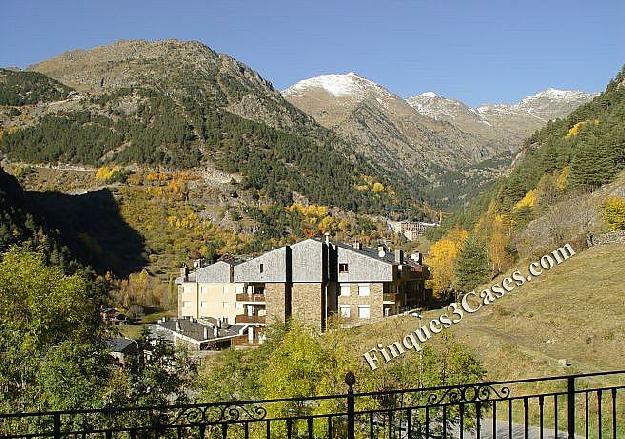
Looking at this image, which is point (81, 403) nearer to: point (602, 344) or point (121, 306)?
point (602, 344)

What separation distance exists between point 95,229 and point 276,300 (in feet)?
312

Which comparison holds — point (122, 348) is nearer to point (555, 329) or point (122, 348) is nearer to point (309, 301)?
point (555, 329)

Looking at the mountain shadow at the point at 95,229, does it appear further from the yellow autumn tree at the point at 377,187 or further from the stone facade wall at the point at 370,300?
the yellow autumn tree at the point at 377,187

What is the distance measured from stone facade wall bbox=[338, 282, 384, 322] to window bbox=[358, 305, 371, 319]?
0.23m

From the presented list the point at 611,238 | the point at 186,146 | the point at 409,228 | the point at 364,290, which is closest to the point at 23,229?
the point at 364,290

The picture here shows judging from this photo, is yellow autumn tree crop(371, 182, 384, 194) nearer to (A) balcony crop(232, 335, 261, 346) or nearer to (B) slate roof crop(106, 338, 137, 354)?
(A) balcony crop(232, 335, 261, 346)

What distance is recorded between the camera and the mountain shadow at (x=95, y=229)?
11669 cm

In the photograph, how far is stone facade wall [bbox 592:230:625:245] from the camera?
4025cm

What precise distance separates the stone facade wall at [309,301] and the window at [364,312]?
2.83 metres

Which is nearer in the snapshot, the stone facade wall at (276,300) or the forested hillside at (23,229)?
the stone facade wall at (276,300)

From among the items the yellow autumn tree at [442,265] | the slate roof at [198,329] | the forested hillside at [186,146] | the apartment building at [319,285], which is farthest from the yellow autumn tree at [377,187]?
the slate roof at [198,329]

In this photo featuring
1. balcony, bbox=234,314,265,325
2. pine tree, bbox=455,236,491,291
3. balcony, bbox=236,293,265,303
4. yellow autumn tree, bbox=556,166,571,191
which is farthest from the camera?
yellow autumn tree, bbox=556,166,571,191

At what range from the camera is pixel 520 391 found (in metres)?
23.0

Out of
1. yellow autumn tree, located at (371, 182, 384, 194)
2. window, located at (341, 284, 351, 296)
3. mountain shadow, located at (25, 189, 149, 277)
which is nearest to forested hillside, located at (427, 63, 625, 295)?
window, located at (341, 284, 351, 296)
